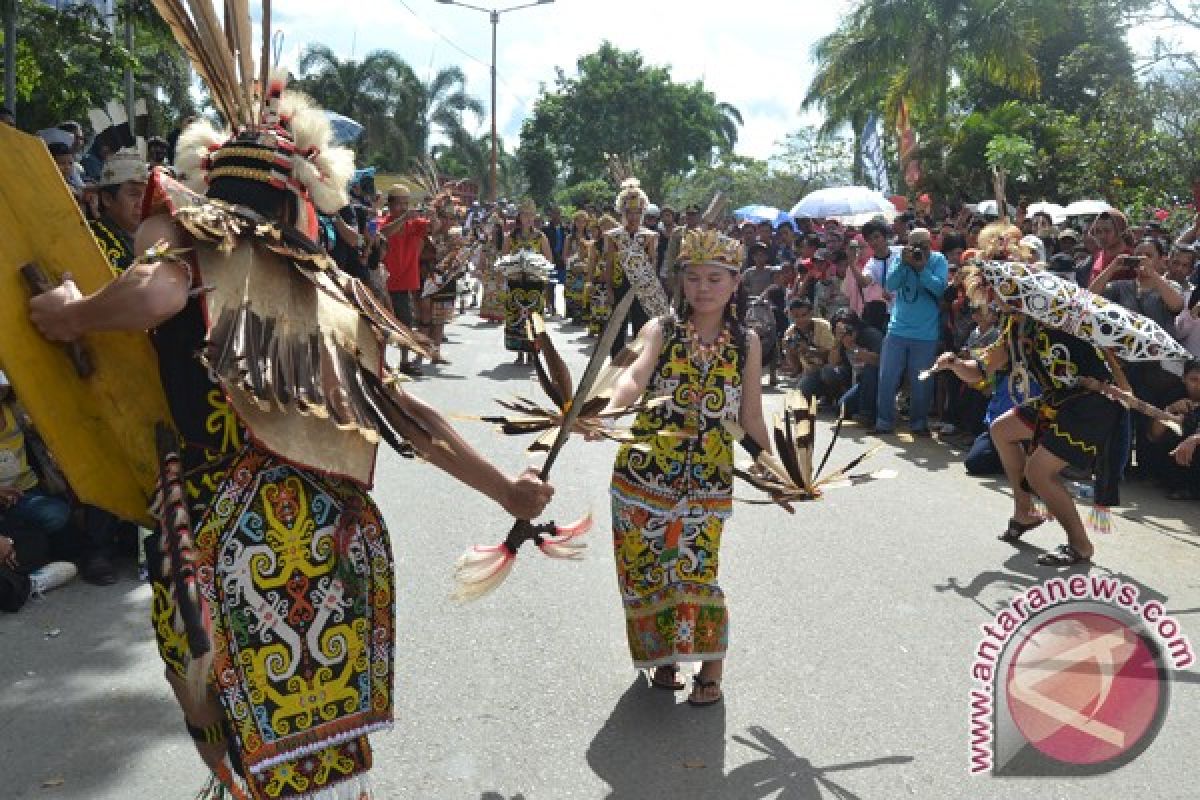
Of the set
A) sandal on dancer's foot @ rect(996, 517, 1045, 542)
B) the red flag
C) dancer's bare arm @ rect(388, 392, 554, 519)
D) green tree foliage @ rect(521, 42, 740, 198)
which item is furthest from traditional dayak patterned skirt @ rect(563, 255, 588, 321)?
green tree foliage @ rect(521, 42, 740, 198)

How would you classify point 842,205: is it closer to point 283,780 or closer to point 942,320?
point 942,320

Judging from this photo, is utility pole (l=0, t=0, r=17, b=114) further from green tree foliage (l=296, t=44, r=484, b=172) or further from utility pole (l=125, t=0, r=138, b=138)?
green tree foliage (l=296, t=44, r=484, b=172)

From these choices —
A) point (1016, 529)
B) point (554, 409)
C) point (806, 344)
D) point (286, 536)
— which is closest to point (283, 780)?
point (286, 536)

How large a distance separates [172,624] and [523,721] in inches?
71.0

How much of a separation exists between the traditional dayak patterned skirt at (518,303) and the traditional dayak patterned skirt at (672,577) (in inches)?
363

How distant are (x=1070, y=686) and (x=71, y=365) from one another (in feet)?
11.6

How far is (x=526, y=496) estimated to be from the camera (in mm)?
2586

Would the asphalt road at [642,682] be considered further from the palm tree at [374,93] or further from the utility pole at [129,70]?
the palm tree at [374,93]

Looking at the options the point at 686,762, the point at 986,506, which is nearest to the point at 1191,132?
the point at 986,506

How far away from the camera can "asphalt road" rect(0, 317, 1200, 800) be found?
3.53m

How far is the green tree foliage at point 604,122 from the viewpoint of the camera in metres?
43.9

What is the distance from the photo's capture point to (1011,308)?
5684 millimetres

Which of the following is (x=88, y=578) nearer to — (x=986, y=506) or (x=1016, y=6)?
(x=986, y=506)

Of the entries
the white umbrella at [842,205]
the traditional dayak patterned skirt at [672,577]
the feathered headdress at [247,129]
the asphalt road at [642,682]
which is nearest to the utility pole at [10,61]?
the asphalt road at [642,682]
